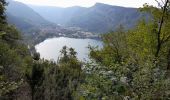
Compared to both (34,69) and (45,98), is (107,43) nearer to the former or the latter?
(34,69)

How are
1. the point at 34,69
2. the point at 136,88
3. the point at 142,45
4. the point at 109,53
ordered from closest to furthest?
the point at 136,88 → the point at 142,45 → the point at 109,53 → the point at 34,69

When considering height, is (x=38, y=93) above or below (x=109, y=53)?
below

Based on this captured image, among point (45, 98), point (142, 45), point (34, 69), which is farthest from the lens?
point (45, 98)

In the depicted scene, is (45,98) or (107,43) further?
(45,98)

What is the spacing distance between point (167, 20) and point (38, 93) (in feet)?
89.4

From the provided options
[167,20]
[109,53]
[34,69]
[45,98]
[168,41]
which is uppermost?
[167,20]

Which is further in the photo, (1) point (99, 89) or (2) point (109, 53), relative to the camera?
(2) point (109, 53)

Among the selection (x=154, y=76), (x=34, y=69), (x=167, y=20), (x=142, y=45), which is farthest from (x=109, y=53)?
(x=154, y=76)

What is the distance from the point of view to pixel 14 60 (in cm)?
4219

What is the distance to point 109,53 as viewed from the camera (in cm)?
3170

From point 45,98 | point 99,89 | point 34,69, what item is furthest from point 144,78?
point 45,98

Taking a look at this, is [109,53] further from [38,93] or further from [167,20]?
[38,93]

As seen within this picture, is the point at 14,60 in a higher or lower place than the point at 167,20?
lower

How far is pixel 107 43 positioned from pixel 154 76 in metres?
25.0
